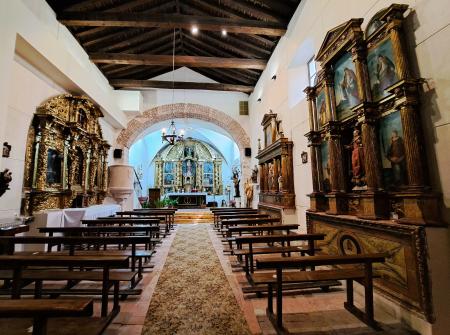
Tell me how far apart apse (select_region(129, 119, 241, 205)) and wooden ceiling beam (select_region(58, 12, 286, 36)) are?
32.8 feet

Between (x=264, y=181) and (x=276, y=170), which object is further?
(x=264, y=181)

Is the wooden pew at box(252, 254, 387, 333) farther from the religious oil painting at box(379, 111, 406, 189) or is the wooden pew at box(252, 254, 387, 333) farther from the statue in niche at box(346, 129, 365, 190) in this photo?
the statue in niche at box(346, 129, 365, 190)

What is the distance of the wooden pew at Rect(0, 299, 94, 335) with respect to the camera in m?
1.15

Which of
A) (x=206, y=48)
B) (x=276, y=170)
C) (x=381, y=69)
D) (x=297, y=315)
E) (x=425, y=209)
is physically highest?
(x=206, y=48)

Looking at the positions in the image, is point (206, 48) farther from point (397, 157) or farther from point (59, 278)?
point (59, 278)

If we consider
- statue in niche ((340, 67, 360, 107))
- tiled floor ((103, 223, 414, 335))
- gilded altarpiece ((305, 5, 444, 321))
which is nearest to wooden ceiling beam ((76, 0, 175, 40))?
gilded altarpiece ((305, 5, 444, 321))

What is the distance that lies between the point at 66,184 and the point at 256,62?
251 inches

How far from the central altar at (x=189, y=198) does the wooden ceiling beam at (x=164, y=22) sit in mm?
9998

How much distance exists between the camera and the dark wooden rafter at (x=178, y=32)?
551cm

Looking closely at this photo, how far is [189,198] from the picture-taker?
14.6 m

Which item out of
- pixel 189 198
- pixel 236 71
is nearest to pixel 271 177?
pixel 236 71

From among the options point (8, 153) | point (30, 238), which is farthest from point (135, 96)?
point (30, 238)

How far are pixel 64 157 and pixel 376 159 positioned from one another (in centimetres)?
613

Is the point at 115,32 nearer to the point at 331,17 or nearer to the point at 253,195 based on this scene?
the point at 331,17
